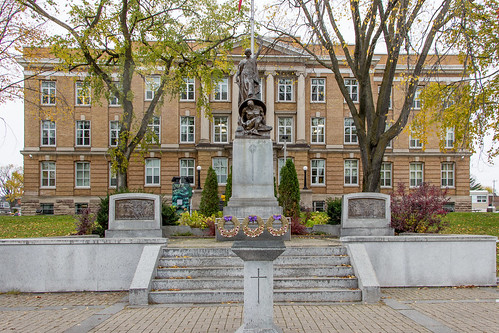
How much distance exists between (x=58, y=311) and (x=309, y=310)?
4.58m

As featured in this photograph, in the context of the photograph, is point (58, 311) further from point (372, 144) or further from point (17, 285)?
point (372, 144)

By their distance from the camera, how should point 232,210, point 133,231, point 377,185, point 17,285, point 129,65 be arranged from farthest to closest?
point 129,65
point 377,185
point 232,210
point 133,231
point 17,285

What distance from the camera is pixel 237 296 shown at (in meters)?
8.75

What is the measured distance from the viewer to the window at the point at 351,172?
41312 millimetres

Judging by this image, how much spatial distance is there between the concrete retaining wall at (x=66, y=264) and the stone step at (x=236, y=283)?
3.81 ft

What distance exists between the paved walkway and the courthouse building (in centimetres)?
2943

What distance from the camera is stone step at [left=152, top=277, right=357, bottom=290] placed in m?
9.13

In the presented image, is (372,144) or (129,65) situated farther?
(129,65)

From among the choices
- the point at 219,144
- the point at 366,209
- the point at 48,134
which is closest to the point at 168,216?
the point at 366,209

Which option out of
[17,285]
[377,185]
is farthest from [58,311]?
[377,185]

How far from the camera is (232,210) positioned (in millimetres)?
14234

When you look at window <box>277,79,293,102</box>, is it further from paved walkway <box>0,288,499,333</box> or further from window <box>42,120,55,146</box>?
paved walkway <box>0,288,499,333</box>

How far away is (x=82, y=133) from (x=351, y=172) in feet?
82.1

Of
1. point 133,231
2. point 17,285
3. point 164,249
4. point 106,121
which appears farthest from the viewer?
point 106,121
